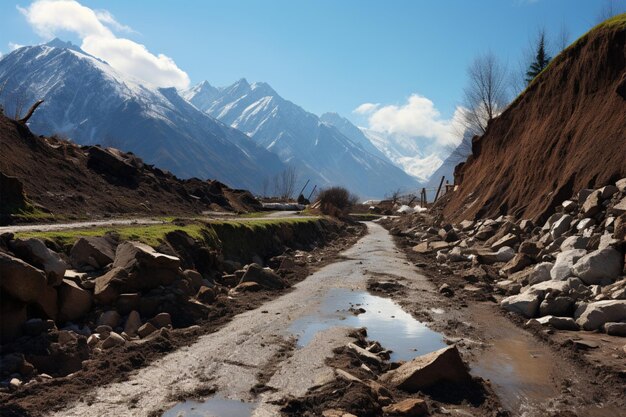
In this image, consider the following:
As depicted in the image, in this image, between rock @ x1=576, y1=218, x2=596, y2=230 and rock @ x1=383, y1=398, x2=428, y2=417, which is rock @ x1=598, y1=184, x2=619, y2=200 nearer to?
rock @ x1=576, y1=218, x2=596, y2=230

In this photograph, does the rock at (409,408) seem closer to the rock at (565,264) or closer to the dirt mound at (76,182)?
the rock at (565,264)

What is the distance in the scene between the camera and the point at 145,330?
10.0 meters

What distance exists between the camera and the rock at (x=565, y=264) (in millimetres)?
13312

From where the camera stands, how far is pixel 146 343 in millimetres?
9266

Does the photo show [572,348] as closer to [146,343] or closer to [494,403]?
[494,403]

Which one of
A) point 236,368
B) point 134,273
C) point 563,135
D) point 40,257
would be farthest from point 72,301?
point 563,135

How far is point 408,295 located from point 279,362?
775 cm

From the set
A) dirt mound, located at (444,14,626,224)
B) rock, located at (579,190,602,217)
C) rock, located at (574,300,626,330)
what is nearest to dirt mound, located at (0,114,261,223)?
rock, located at (574,300,626,330)

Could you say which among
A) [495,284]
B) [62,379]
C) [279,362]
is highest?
[495,284]

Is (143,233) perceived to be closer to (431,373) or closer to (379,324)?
(379,324)

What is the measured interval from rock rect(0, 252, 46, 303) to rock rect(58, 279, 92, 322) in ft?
2.42

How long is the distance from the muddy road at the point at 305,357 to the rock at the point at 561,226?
15.9 feet

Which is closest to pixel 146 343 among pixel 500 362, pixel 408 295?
pixel 500 362

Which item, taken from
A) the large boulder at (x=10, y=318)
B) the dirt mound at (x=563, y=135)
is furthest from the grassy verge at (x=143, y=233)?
the dirt mound at (x=563, y=135)
